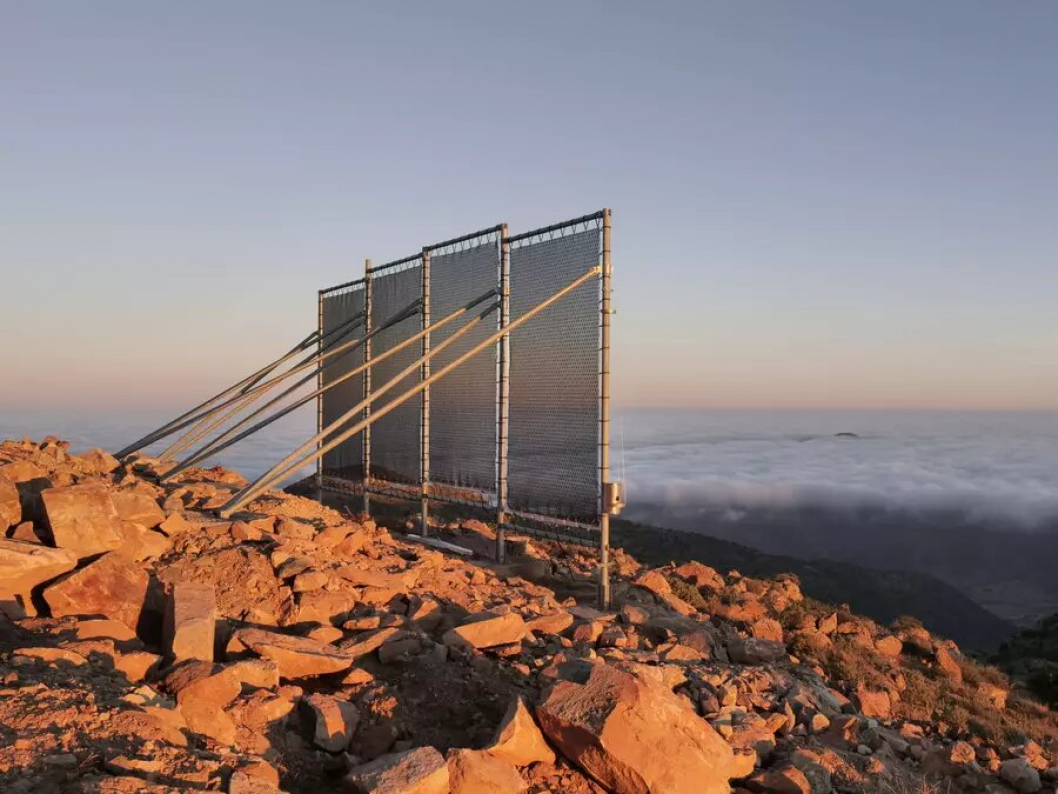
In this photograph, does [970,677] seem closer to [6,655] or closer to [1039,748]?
[1039,748]

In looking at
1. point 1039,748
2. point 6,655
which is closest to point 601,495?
point 1039,748

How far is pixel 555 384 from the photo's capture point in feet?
31.6

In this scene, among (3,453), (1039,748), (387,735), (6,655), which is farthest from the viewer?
(3,453)

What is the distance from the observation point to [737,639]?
872 centimetres

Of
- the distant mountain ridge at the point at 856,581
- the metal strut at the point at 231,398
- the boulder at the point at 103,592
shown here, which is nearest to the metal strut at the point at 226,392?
the metal strut at the point at 231,398

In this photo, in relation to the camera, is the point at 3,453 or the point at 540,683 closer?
the point at 540,683

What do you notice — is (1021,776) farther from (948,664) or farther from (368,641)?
(368,641)

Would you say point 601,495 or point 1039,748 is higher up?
point 601,495

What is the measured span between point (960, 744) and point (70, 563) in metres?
7.84

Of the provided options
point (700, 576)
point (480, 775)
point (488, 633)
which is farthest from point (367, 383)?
point (480, 775)

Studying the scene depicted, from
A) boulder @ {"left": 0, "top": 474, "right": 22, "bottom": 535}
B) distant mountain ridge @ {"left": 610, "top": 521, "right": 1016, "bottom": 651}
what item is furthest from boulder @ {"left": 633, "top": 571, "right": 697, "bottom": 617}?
distant mountain ridge @ {"left": 610, "top": 521, "right": 1016, "bottom": 651}

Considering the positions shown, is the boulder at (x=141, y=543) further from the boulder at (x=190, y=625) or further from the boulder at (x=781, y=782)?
the boulder at (x=781, y=782)

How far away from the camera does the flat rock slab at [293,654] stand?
5551 mm

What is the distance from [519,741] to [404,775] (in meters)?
0.91
